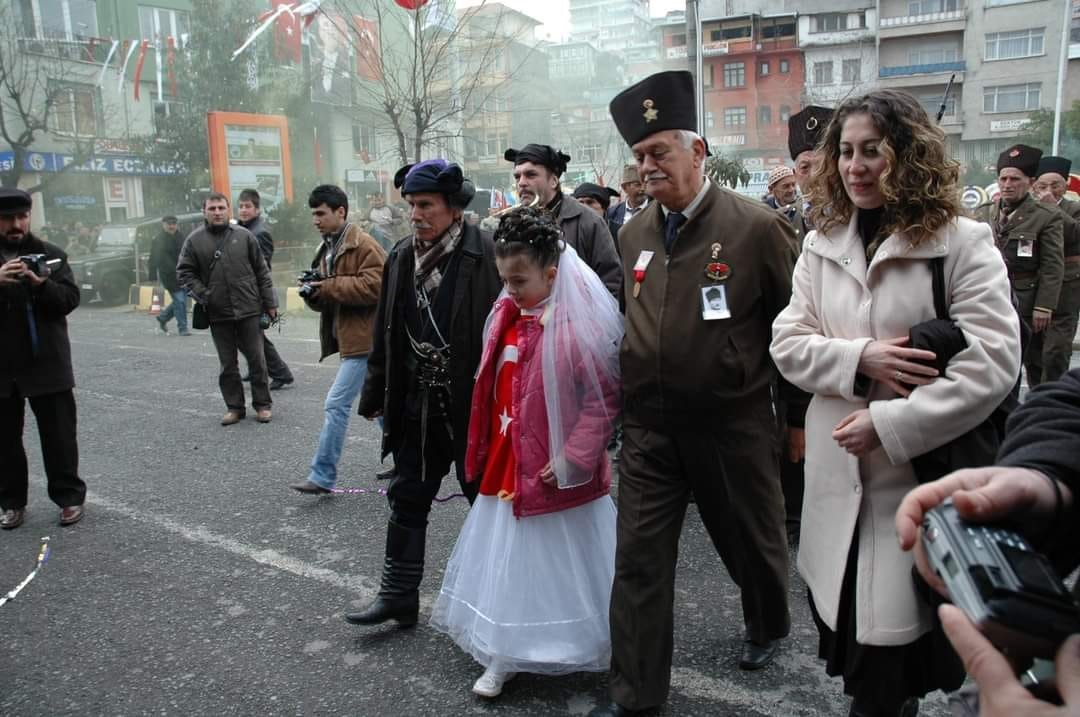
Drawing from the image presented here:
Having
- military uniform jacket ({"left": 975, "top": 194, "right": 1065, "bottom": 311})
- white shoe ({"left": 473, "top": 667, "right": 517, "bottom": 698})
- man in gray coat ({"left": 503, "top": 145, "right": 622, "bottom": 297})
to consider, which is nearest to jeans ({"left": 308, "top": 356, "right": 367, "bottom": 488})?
man in gray coat ({"left": 503, "top": 145, "right": 622, "bottom": 297})

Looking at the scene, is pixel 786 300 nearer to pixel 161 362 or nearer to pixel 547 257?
pixel 547 257

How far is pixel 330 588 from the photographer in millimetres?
4133

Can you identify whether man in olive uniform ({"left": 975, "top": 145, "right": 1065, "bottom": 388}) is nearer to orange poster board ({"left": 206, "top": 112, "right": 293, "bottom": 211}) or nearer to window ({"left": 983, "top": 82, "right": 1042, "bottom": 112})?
orange poster board ({"left": 206, "top": 112, "right": 293, "bottom": 211})

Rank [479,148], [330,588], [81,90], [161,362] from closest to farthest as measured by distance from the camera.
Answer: [330,588]
[161,362]
[81,90]
[479,148]

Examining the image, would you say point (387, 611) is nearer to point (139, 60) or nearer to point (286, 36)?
point (286, 36)

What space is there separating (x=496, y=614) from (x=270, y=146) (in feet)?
61.4

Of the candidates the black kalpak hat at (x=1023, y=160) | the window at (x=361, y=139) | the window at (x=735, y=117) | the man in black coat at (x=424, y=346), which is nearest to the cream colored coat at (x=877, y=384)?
the man in black coat at (x=424, y=346)

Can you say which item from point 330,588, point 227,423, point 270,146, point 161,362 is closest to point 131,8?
point 270,146

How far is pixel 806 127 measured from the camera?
4320mm

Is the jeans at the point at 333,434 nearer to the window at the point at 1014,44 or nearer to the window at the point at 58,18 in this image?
the window at the point at 58,18

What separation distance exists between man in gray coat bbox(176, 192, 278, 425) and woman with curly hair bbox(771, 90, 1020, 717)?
625 cm

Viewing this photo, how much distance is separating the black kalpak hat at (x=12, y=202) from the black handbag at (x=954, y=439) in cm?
499

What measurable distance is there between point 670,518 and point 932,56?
51609 mm

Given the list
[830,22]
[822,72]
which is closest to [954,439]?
[822,72]
